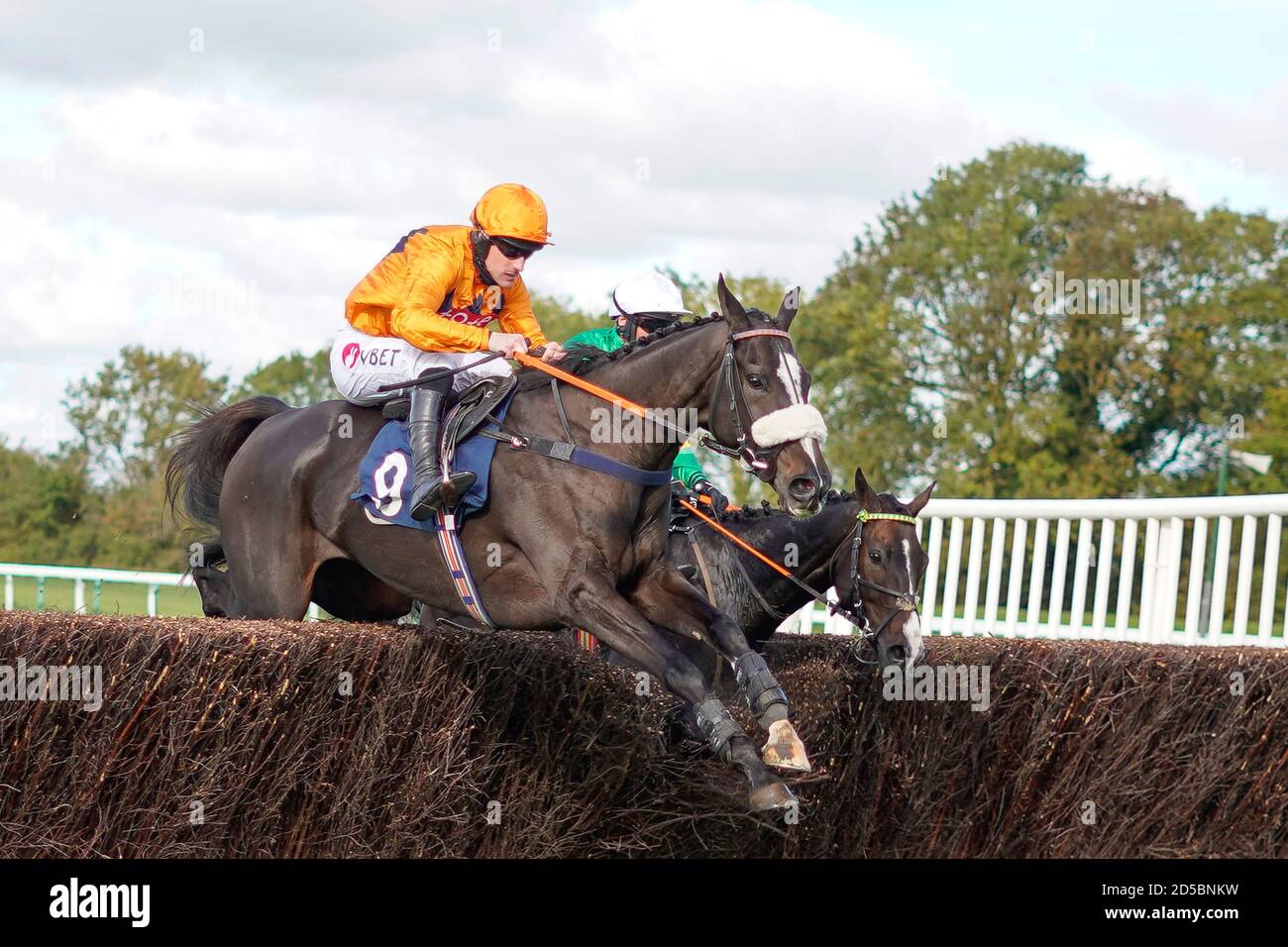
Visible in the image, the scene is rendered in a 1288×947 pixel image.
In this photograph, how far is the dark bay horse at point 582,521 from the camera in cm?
440

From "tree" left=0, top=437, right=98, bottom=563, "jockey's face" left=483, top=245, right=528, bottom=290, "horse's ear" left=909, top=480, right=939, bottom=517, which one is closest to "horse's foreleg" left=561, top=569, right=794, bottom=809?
"jockey's face" left=483, top=245, right=528, bottom=290

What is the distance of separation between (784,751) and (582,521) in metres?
1.03

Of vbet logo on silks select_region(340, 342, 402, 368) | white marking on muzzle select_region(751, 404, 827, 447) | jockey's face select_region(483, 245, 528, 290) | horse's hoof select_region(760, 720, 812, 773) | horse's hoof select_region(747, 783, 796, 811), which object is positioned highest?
jockey's face select_region(483, 245, 528, 290)

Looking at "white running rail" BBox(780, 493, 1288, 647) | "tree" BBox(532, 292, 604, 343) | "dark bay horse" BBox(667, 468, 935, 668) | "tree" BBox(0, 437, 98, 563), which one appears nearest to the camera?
"dark bay horse" BBox(667, 468, 935, 668)

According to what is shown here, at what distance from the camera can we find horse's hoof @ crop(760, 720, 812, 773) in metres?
4.30

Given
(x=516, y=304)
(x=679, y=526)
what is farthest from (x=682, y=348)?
(x=679, y=526)

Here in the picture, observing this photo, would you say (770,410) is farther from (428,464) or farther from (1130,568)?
(1130,568)

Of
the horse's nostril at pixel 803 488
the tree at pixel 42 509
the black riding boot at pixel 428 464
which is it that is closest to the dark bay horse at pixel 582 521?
the horse's nostril at pixel 803 488

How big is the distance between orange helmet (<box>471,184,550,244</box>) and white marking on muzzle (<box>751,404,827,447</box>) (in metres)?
1.39

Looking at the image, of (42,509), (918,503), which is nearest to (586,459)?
(918,503)

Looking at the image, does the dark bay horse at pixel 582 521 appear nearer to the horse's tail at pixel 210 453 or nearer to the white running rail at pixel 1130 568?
the horse's tail at pixel 210 453

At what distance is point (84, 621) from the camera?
4.16 metres

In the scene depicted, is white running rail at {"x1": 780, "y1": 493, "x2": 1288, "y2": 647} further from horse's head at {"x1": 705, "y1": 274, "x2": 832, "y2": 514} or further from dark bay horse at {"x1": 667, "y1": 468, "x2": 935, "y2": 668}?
horse's head at {"x1": 705, "y1": 274, "x2": 832, "y2": 514}
